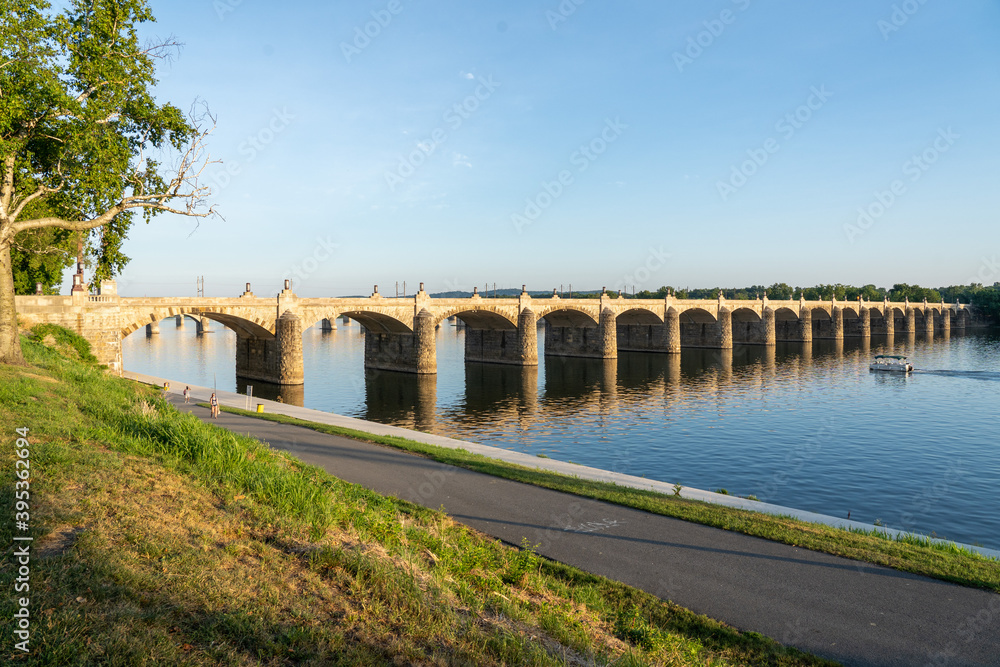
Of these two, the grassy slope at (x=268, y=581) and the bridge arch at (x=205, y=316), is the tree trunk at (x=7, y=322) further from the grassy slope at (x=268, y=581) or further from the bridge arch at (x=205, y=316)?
the bridge arch at (x=205, y=316)

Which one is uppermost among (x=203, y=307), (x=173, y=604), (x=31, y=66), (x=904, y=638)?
(x=31, y=66)

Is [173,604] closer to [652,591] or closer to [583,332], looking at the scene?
[652,591]

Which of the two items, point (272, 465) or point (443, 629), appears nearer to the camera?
point (443, 629)

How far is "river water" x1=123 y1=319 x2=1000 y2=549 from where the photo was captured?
22.5m

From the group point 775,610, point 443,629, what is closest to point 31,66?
point 443,629

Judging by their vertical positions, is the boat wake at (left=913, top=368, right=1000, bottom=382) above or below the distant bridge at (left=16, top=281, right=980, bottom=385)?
below

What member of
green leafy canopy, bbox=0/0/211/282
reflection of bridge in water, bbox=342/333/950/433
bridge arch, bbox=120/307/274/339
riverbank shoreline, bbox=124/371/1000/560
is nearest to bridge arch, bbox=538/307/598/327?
reflection of bridge in water, bbox=342/333/950/433

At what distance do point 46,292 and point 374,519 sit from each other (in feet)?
160

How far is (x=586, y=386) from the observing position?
A: 54.0 meters

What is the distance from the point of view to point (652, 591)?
945 centimetres

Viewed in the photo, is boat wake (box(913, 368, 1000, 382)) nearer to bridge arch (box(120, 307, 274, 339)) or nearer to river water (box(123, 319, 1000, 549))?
river water (box(123, 319, 1000, 549))

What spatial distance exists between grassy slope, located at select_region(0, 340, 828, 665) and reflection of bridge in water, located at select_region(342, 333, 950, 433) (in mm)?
24527

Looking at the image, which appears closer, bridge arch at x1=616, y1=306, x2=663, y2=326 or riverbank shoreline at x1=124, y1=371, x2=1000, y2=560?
riverbank shoreline at x1=124, y1=371, x2=1000, y2=560

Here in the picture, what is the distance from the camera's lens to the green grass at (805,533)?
1055cm
